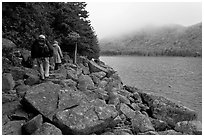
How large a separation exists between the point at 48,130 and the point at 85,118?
1377mm

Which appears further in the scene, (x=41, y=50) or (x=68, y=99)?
(x=41, y=50)

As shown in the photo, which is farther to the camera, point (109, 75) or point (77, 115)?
point (109, 75)

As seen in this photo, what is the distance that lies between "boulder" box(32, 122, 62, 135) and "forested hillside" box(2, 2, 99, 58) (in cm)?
666

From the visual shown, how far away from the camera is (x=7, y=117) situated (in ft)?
24.9

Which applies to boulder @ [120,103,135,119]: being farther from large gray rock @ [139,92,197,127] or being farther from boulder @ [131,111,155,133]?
large gray rock @ [139,92,197,127]

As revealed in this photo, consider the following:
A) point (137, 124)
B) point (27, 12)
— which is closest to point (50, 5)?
point (27, 12)

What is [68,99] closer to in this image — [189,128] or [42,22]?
[189,128]

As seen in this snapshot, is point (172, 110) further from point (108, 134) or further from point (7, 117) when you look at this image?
point (7, 117)

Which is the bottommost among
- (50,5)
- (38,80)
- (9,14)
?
(38,80)

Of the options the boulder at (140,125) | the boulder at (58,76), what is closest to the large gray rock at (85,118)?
the boulder at (140,125)

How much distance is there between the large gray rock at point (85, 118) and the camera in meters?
7.42

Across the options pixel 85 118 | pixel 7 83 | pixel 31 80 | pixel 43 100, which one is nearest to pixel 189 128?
pixel 85 118

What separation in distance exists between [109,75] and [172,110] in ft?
27.6

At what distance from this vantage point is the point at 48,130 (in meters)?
7.03
